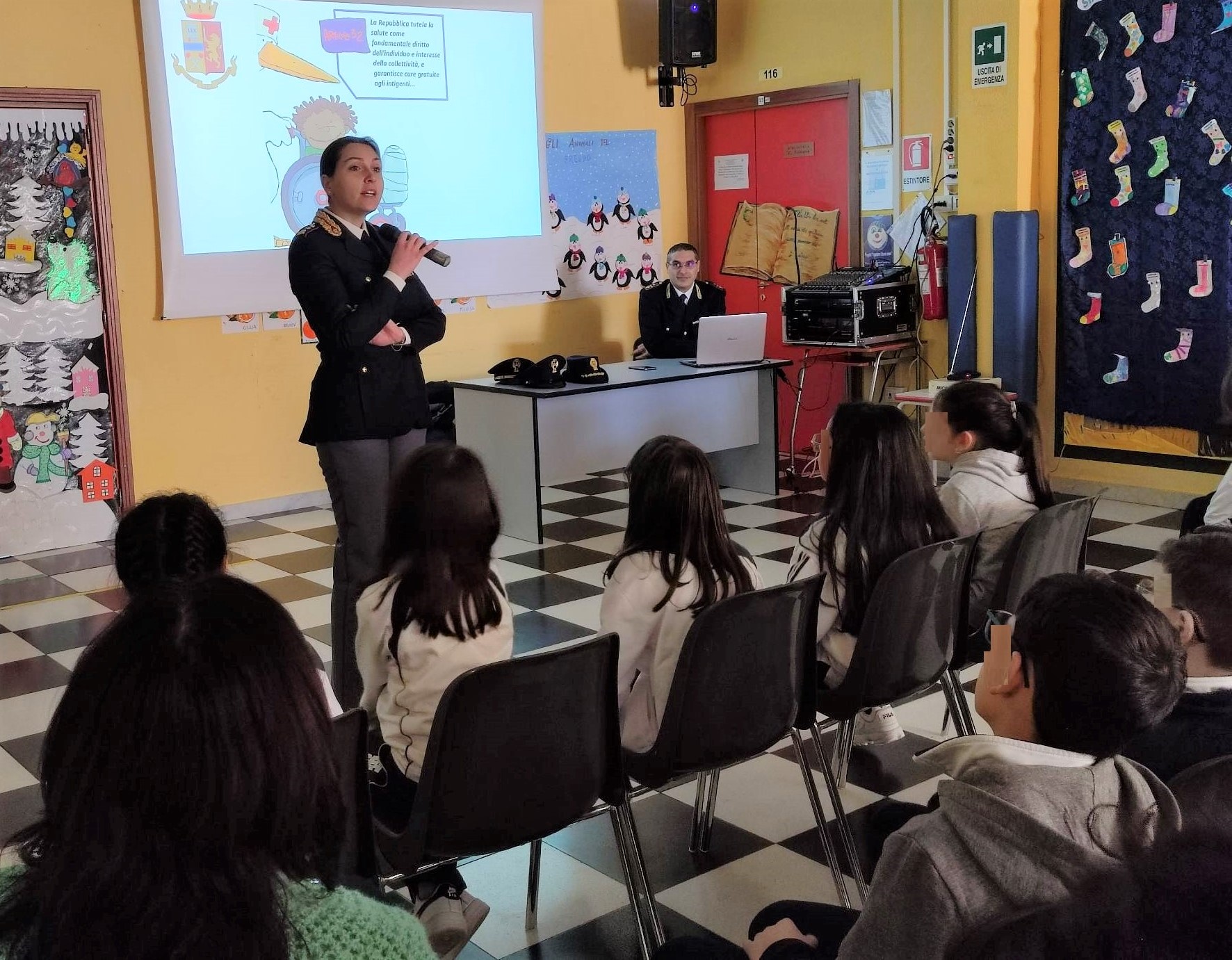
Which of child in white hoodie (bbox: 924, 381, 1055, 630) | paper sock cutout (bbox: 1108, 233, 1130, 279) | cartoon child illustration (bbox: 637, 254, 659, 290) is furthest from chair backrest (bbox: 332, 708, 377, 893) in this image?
cartoon child illustration (bbox: 637, 254, 659, 290)

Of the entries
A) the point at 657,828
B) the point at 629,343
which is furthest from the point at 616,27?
the point at 657,828

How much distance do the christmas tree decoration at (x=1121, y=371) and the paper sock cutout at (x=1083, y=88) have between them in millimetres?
1136

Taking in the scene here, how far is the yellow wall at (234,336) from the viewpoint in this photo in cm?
559

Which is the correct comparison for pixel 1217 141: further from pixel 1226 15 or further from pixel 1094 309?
pixel 1094 309

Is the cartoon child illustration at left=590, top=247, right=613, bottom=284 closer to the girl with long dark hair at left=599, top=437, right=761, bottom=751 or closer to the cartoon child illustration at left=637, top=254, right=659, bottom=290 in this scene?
the cartoon child illustration at left=637, top=254, right=659, bottom=290

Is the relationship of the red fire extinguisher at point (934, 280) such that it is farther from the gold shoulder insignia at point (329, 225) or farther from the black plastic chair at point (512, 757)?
the black plastic chair at point (512, 757)

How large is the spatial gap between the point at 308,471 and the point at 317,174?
1.46 metres

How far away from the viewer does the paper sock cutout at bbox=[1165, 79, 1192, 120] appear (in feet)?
17.4

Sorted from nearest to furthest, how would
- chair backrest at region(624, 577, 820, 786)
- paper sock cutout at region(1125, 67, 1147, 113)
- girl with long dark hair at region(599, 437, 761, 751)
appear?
1. chair backrest at region(624, 577, 820, 786)
2. girl with long dark hair at region(599, 437, 761, 751)
3. paper sock cutout at region(1125, 67, 1147, 113)

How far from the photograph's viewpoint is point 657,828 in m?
2.79

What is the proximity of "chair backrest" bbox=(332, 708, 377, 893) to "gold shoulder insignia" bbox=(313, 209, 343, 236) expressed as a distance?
74.9 inches

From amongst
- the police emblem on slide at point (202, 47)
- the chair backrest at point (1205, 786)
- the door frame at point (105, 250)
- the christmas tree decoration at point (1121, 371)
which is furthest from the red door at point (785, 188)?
the chair backrest at point (1205, 786)

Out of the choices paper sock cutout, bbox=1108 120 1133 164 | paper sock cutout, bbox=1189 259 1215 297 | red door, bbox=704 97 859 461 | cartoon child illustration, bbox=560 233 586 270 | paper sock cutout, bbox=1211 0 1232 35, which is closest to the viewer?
paper sock cutout, bbox=1211 0 1232 35

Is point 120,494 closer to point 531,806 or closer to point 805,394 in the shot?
point 805,394
